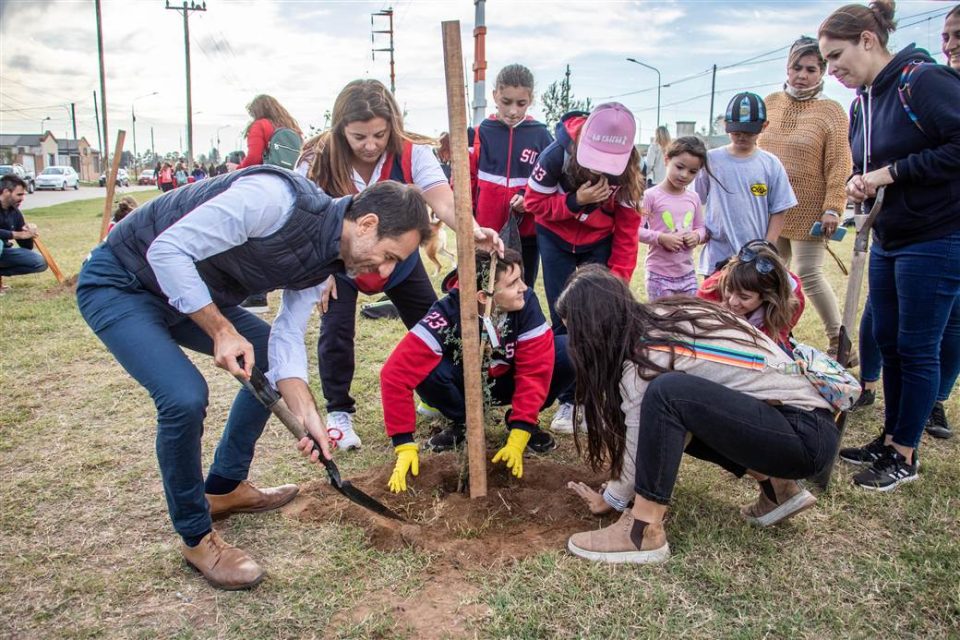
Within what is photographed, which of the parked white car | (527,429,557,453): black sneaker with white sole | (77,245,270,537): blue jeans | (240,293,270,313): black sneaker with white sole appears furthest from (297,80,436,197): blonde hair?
the parked white car

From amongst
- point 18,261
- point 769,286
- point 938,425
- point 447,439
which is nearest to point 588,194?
point 769,286

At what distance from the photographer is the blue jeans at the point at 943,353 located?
3332mm

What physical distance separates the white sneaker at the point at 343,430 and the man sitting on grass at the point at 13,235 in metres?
6.25

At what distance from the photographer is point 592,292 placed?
2475 mm

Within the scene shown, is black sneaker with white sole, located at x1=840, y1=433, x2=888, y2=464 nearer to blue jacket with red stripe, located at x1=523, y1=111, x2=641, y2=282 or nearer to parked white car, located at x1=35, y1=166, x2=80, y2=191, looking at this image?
blue jacket with red stripe, located at x1=523, y1=111, x2=641, y2=282

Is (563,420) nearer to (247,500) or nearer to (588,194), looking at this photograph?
(588,194)

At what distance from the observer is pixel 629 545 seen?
249 centimetres

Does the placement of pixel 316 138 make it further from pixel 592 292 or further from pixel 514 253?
pixel 592 292

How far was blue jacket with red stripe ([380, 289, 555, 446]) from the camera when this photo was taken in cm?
313

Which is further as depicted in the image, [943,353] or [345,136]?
[943,353]

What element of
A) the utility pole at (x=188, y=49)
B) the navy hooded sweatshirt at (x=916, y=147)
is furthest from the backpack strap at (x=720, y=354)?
the utility pole at (x=188, y=49)

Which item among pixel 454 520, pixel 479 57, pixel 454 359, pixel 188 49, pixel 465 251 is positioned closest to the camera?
pixel 465 251

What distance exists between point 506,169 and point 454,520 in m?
2.30

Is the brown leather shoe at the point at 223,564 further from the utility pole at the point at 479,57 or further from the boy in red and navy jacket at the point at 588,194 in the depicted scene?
the utility pole at the point at 479,57
